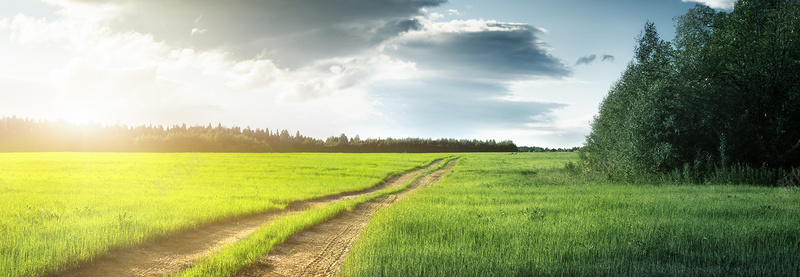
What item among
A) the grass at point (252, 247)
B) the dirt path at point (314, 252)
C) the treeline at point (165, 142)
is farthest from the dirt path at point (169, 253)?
the treeline at point (165, 142)

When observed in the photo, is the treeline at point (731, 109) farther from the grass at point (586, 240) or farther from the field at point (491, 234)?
the grass at point (586, 240)

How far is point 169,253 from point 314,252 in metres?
3.56

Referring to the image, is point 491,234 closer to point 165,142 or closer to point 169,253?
point 169,253

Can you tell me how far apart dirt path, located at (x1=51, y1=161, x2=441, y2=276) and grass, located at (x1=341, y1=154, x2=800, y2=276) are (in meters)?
3.90

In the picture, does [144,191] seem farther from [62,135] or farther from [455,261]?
[62,135]

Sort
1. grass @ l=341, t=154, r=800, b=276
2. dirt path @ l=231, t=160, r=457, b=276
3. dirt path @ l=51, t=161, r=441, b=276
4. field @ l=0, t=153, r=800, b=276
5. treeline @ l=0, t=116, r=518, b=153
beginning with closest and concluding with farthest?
grass @ l=341, t=154, r=800, b=276, field @ l=0, t=153, r=800, b=276, dirt path @ l=231, t=160, r=457, b=276, dirt path @ l=51, t=161, r=441, b=276, treeline @ l=0, t=116, r=518, b=153

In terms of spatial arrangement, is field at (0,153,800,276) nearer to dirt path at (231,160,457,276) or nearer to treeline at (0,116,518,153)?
dirt path at (231,160,457,276)

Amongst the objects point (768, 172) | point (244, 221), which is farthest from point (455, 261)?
point (768, 172)

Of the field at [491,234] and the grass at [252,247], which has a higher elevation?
the field at [491,234]

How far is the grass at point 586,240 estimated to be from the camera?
26.9 ft

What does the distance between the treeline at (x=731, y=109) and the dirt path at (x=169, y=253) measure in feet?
82.3

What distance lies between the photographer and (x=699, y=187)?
2186 cm

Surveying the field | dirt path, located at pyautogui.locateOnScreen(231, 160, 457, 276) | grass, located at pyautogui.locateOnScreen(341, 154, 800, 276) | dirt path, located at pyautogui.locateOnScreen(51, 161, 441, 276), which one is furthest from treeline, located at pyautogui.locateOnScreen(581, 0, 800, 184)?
dirt path, located at pyautogui.locateOnScreen(51, 161, 441, 276)

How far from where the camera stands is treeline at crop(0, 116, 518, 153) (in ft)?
393
